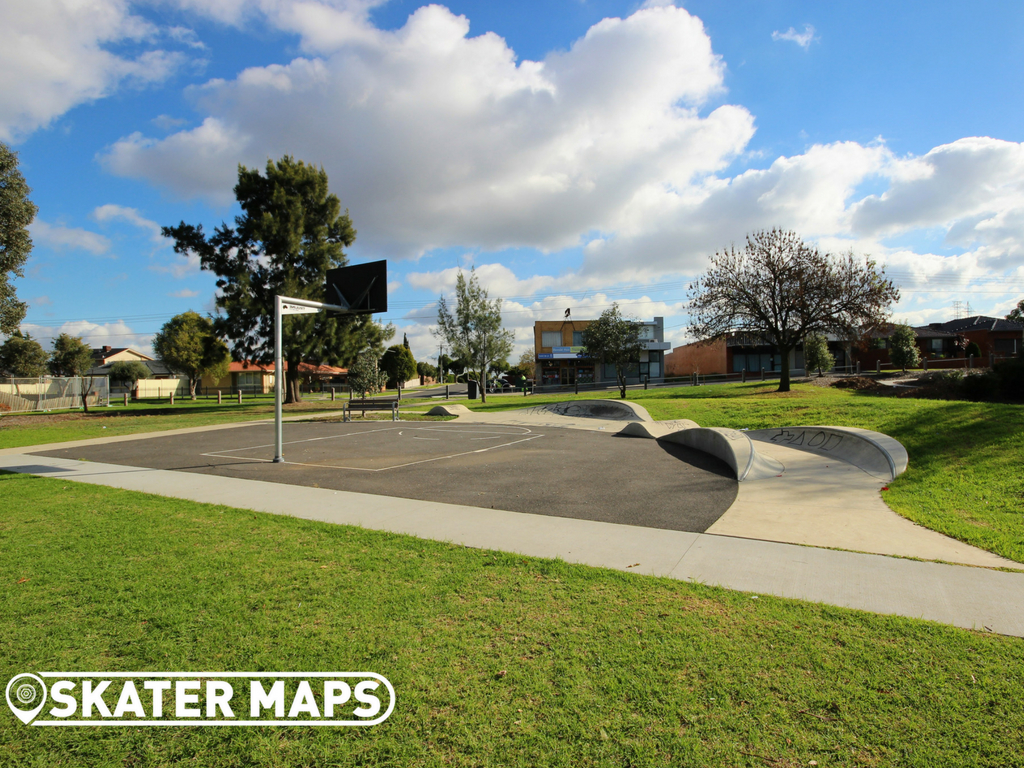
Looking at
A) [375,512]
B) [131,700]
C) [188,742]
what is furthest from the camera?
[375,512]

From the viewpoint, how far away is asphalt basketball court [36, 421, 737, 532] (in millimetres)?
7297

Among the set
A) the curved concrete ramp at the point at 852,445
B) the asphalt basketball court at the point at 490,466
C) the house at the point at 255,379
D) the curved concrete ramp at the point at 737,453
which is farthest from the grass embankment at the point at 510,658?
the house at the point at 255,379

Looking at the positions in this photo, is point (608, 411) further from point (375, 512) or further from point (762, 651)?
point (762, 651)

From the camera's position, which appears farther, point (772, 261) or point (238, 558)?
point (772, 261)

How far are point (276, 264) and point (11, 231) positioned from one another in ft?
41.5

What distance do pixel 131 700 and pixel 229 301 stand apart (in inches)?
1343

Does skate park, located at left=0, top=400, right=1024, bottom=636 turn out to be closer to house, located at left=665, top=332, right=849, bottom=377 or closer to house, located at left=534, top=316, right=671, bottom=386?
house, located at left=534, top=316, right=671, bottom=386

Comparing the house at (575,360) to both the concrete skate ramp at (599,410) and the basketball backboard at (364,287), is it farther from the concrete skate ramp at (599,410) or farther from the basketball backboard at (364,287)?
the basketball backboard at (364,287)

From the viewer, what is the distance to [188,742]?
8.23ft

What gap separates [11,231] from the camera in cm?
2461

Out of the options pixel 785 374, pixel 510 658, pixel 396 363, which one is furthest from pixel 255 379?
pixel 510 658

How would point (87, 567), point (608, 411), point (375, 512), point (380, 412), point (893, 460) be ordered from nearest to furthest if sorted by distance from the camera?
point (87, 567), point (375, 512), point (893, 460), point (608, 411), point (380, 412)

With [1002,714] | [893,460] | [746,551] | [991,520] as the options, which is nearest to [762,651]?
[1002,714]

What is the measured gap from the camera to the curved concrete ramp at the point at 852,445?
9.12m
